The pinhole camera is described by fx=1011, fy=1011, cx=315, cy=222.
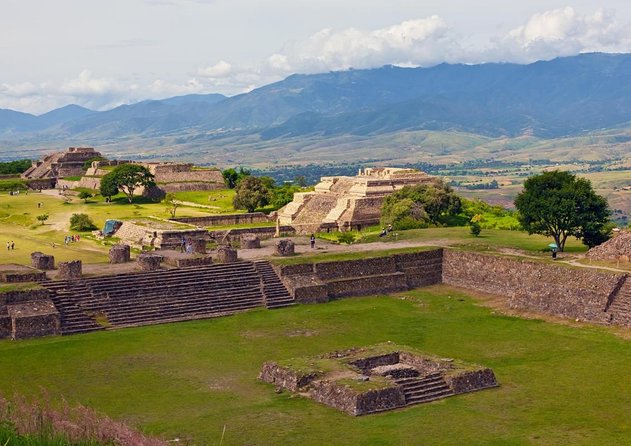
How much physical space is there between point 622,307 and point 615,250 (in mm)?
6160

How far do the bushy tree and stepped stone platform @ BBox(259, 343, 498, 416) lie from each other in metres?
29.9

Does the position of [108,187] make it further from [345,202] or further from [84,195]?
[345,202]

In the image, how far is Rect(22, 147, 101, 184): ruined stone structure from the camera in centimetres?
9938

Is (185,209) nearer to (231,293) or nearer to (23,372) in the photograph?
(231,293)

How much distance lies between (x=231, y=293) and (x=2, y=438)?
27.3m

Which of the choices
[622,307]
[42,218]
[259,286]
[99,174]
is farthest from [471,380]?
[99,174]

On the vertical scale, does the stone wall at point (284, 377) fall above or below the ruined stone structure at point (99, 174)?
below

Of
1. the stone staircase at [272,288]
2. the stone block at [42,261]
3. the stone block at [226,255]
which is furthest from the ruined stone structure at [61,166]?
the stone staircase at [272,288]

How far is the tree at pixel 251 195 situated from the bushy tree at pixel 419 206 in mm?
11181

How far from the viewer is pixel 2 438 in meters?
18.5

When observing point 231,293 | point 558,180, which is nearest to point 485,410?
point 231,293

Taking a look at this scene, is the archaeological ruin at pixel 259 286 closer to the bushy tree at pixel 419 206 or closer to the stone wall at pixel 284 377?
the stone wall at pixel 284 377

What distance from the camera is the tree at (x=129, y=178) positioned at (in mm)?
81562

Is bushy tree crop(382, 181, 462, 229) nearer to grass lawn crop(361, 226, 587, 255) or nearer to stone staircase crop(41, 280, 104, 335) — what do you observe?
grass lawn crop(361, 226, 587, 255)
